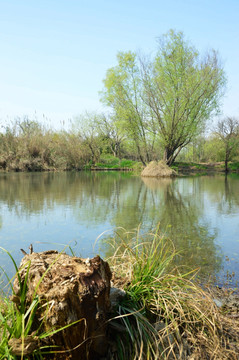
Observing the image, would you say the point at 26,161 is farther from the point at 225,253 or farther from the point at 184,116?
the point at 225,253

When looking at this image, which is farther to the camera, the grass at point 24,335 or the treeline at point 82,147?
the treeline at point 82,147

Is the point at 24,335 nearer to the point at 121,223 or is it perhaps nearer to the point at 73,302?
the point at 73,302

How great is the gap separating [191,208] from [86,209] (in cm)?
323

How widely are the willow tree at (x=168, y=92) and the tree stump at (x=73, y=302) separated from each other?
76.5ft

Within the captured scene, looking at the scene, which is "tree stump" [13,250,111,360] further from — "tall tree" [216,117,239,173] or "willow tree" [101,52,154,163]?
"tall tree" [216,117,239,173]

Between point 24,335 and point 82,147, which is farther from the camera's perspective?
point 82,147

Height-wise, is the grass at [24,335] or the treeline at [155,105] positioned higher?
the treeline at [155,105]

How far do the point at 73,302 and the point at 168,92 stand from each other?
23.9 metres

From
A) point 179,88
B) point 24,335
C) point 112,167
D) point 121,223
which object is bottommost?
point 121,223

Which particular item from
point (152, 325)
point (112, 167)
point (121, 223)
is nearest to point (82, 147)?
point (112, 167)

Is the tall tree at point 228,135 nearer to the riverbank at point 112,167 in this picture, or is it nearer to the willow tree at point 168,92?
the riverbank at point 112,167

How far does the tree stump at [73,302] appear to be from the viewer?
1.88m

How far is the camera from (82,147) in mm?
33531

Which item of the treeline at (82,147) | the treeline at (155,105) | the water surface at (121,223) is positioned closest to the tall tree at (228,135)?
the treeline at (82,147)
